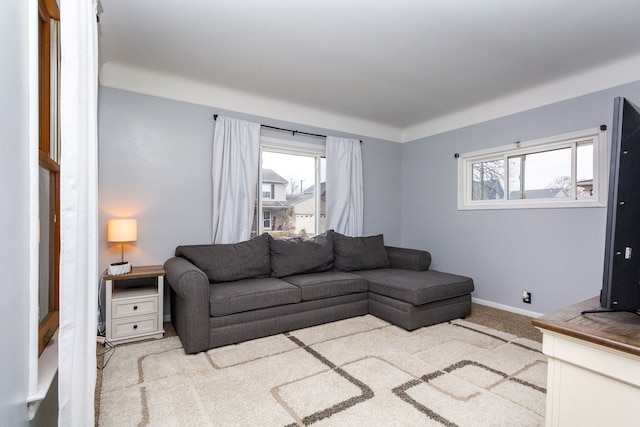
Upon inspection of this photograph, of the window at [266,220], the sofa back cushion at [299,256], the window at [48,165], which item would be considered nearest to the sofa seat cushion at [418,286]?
the sofa back cushion at [299,256]

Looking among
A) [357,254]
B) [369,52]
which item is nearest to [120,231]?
[357,254]

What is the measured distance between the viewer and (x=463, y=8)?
2.11 m

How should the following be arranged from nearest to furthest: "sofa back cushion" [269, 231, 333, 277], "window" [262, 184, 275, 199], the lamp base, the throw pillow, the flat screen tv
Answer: the flat screen tv, the lamp base, "sofa back cushion" [269, 231, 333, 277], the throw pillow, "window" [262, 184, 275, 199]

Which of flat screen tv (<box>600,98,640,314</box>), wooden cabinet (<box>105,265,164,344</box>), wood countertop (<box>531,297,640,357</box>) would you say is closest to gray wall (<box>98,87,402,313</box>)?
wooden cabinet (<box>105,265,164,344</box>)

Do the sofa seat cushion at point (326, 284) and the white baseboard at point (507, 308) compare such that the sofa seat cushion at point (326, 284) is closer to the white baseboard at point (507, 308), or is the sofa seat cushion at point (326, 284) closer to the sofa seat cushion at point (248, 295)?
the sofa seat cushion at point (248, 295)

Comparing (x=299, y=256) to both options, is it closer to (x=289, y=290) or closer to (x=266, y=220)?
(x=289, y=290)

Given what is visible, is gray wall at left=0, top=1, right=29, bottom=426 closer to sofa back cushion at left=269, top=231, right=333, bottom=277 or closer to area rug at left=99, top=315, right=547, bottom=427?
area rug at left=99, top=315, right=547, bottom=427

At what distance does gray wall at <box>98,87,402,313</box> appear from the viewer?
2.95 m

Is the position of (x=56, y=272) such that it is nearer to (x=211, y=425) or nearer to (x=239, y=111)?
(x=211, y=425)

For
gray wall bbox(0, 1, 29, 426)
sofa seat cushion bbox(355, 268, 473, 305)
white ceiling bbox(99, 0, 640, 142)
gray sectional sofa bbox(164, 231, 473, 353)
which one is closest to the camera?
gray wall bbox(0, 1, 29, 426)

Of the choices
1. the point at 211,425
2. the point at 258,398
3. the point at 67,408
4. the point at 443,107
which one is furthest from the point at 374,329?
the point at 443,107

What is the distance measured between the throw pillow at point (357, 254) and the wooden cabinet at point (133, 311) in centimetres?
195

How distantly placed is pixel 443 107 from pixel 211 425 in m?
4.08

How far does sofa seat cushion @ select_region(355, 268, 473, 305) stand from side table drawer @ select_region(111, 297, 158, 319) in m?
2.10
